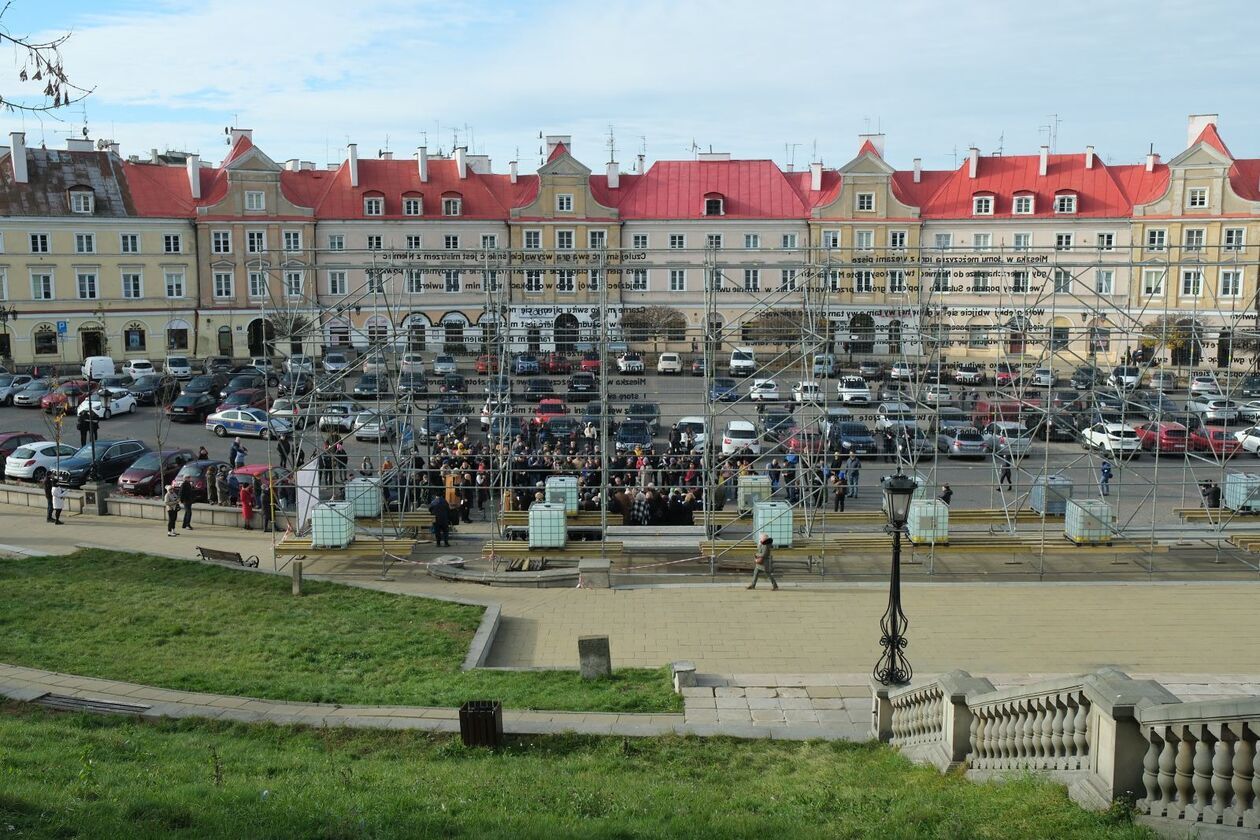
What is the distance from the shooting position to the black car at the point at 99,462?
2927 cm

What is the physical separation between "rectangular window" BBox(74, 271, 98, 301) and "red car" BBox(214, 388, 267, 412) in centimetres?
1680

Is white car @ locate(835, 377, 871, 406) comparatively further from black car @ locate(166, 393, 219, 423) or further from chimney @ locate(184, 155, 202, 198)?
chimney @ locate(184, 155, 202, 198)

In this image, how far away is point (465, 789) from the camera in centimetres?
950

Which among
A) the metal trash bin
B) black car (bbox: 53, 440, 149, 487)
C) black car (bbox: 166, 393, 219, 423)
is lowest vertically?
the metal trash bin

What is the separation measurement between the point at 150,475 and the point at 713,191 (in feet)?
111

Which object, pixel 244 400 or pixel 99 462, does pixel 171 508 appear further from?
pixel 244 400

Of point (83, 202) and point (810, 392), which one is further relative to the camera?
point (83, 202)

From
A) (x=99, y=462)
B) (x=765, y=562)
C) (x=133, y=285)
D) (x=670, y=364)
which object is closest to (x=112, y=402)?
(x=99, y=462)

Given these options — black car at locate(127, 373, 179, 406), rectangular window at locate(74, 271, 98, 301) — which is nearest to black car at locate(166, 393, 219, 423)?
black car at locate(127, 373, 179, 406)

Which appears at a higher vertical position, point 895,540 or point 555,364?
A: point 555,364

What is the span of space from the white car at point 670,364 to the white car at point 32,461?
1966 cm

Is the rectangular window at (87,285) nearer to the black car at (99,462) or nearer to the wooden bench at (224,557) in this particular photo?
the black car at (99,462)

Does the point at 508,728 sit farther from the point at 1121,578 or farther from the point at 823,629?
the point at 1121,578

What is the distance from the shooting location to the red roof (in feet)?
182
